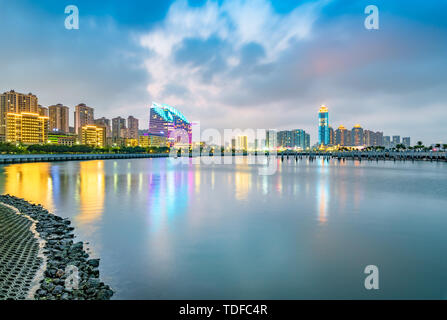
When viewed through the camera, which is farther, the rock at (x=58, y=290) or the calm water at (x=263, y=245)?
the calm water at (x=263, y=245)

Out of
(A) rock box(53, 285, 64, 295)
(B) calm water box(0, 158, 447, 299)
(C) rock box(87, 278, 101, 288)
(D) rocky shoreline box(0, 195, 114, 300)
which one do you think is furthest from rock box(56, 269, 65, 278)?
(B) calm water box(0, 158, 447, 299)

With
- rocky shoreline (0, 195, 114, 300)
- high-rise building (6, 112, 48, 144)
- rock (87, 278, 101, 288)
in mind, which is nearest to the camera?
rocky shoreline (0, 195, 114, 300)

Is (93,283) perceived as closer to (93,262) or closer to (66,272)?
(66,272)

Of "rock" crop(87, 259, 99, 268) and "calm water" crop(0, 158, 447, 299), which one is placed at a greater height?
"rock" crop(87, 259, 99, 268)

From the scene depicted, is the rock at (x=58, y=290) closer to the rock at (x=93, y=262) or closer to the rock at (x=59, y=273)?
the rock at (x=59, y=273)

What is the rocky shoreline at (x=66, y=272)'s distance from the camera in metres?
6.63

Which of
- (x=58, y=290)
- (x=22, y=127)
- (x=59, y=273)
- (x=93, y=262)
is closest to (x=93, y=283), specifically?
(x=58, y=290)

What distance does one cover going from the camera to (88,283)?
711 centimetres

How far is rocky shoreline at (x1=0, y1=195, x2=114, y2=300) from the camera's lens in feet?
21.8

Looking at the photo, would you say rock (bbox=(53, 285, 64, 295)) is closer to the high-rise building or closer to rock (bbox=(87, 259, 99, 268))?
rock (bbox=(87, 259, 99, 268))

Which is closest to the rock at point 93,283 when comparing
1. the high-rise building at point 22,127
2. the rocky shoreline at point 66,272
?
the rocky shoreline at point 66,272
